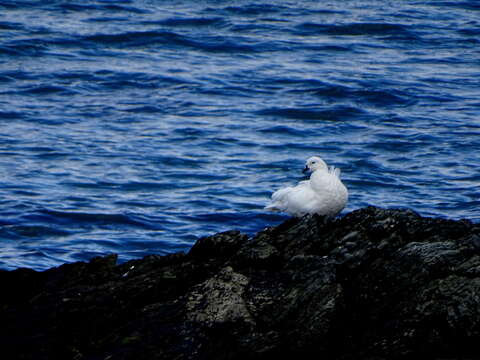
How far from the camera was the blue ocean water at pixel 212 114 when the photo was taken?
13.5m

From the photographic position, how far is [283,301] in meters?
6.80

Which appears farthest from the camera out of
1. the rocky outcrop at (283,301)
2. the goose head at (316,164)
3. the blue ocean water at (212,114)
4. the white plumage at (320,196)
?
the blue ocean water at (212,114)

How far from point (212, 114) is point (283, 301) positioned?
12.6 metres

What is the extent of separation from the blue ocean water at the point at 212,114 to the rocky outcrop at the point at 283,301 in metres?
4.08

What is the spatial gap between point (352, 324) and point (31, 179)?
937 centimetres

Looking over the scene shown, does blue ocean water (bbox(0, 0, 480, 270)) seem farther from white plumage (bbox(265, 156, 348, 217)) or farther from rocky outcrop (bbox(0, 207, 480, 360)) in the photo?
rocky outcrop (bbox(0, 207, 480, 360))

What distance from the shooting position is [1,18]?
2527 cm

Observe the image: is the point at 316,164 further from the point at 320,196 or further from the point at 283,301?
the point at 283,301

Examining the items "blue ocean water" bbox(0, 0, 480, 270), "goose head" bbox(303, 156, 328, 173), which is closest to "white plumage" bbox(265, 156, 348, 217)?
"goose head" bbox(303, 156, 328, 173)

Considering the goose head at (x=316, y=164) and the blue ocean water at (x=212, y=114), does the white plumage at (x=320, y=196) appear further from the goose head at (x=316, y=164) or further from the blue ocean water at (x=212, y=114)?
the blue ocean water at (x=212, y=114)

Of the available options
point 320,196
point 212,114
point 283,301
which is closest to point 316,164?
point 320,196

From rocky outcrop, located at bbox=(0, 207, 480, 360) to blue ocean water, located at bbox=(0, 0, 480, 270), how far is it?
4.08 meters

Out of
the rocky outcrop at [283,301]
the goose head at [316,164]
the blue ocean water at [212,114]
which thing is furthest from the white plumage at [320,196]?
the rocky outcrop at [283,301]

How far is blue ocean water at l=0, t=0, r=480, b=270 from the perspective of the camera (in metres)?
13.5
